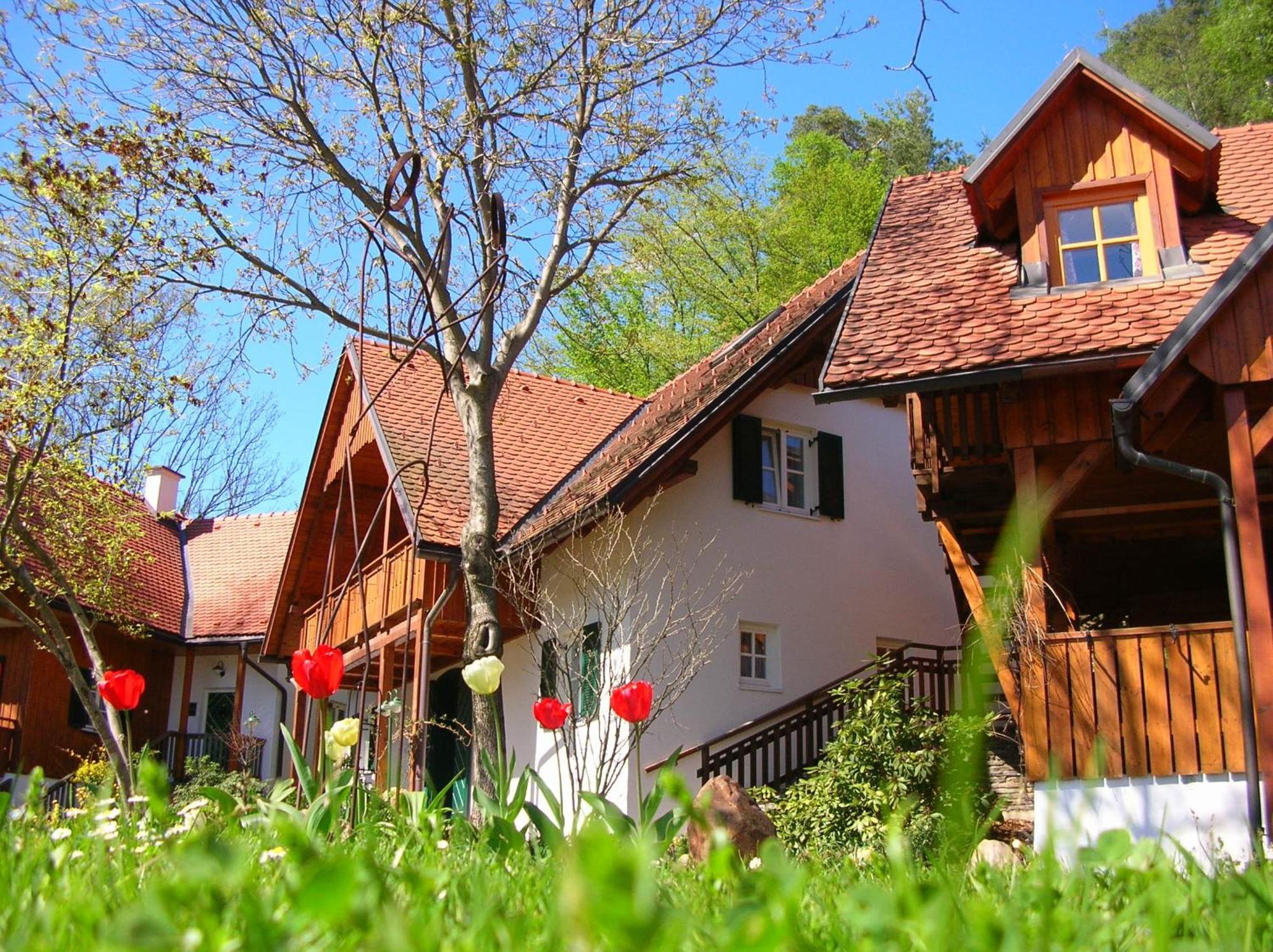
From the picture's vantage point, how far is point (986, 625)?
32.3 feet

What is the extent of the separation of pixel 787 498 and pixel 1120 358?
7.42m

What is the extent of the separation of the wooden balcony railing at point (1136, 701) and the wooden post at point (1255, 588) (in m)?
0.24

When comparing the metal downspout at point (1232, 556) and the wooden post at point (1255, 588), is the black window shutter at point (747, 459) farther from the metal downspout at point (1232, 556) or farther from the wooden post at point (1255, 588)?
the wooden post at point (1255, 588)

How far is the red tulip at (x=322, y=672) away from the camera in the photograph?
4.58 metres

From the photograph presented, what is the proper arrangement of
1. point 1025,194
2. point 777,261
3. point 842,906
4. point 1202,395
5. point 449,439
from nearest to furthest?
1. point 842,906
2. point 1202,395
3. point 1025,194
4. point 449,439
5. point 777,261

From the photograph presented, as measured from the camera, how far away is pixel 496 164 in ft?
44.4

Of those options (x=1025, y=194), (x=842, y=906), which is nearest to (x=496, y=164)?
(x=1025, y=194)

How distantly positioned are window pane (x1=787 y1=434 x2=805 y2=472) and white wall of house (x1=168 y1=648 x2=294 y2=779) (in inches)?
486

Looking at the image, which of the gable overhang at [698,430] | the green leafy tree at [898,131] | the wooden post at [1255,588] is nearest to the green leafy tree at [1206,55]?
the green leafy tree at [898,131]

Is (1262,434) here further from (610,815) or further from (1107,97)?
(610,815)

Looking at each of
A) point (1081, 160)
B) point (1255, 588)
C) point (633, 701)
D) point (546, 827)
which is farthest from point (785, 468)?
point (546, 827)

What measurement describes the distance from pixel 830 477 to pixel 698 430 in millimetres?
3227

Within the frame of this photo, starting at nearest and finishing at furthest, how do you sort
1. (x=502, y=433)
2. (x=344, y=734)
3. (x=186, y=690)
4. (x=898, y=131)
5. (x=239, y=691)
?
1. (x=344, y=734)
2. (x=502, y=433)
3. (x=239, y=691)
4. (x=186, y=690)
5. (x=898, y=131)

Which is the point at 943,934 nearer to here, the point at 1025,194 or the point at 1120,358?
the point at 1120,358
